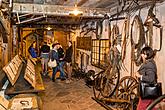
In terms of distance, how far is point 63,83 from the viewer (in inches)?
358

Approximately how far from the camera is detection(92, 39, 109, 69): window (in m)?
7.76

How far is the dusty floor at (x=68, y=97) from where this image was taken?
5.98 m

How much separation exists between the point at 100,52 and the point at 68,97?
2.26 metres

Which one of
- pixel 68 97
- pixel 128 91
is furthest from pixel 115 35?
pixel 68 97

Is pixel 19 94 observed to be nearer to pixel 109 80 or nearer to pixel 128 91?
pixel 128 91

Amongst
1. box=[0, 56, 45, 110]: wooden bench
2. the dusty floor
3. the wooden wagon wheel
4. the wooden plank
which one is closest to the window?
the wooden wagon wheel

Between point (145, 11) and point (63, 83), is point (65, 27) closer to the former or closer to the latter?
point (63, 83)

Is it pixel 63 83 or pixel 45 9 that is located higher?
pixel 45 9

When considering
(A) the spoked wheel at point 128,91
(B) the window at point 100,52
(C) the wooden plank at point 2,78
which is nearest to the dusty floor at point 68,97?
(A) the spoked wheel at point 128,91

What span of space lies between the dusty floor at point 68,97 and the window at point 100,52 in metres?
1.00

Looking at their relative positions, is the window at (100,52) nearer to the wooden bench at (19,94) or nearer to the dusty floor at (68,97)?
the dusty floor at (68,97)

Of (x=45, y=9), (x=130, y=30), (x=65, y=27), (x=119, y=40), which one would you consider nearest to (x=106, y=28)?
(x=119, y=40)

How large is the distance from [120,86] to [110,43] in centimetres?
163

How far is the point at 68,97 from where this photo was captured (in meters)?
6.93
